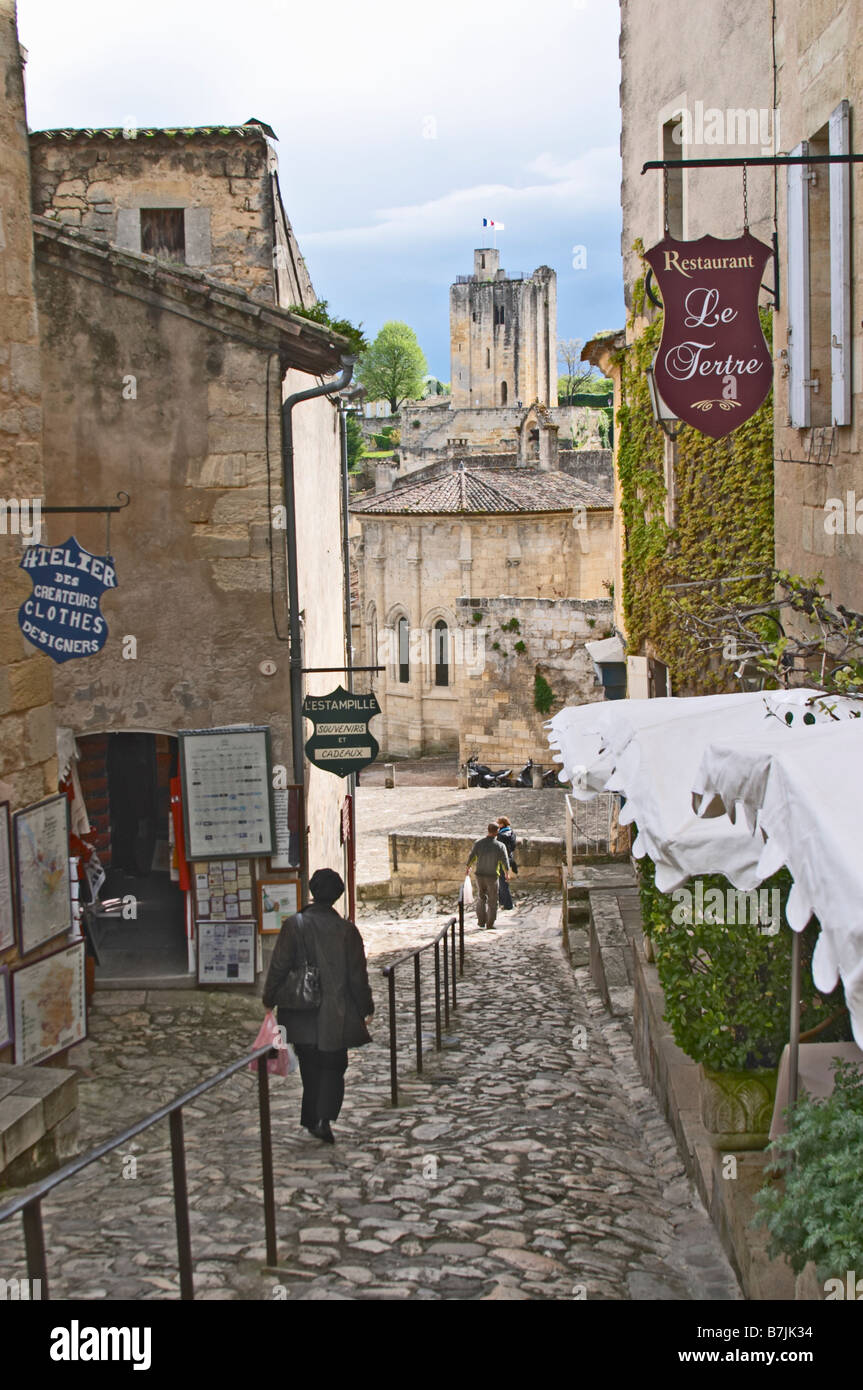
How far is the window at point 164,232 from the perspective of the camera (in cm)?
Result: 1131

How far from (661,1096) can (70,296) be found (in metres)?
6.73

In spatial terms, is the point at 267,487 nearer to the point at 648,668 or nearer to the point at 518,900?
the point at 648,668

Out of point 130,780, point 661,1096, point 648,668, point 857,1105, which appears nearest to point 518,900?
point 648,668

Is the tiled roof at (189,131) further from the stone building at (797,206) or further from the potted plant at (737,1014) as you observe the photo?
the potted plant at (737,1014)

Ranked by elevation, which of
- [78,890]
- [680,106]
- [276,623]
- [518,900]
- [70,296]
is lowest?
[518,900]

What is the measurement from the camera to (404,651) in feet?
145

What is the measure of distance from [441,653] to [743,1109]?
37.8m

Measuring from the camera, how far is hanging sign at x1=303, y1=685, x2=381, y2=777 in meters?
10.0

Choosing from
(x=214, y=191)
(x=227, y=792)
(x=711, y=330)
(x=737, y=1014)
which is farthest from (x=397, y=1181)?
(x=214, y=191)

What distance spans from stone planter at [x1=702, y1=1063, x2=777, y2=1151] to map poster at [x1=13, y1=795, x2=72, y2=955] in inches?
139

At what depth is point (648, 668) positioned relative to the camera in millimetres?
15023

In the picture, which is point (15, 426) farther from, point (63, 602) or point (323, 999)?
point (323, 999)

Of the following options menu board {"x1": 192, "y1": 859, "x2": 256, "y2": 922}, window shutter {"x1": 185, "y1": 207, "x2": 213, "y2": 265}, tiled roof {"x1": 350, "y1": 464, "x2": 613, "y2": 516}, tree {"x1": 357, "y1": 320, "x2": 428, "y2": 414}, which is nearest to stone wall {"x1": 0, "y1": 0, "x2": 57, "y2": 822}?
menu board {"x1": 192, "y1": 859, "x2": 256, "y2": 922}

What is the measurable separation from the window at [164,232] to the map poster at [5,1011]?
6.91 m
